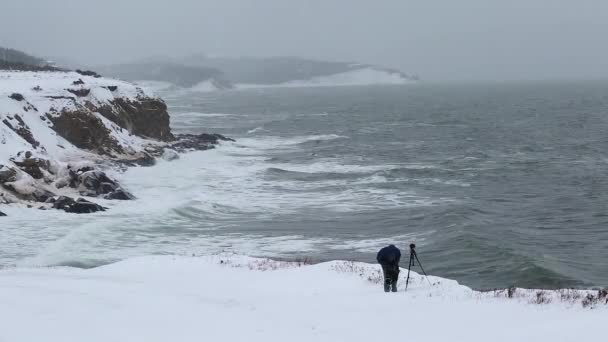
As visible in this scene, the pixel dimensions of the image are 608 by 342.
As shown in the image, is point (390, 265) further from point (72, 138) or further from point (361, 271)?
point (72, 138)

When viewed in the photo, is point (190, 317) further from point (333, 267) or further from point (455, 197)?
point (455, 197)

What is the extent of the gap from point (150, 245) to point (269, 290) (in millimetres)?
9647

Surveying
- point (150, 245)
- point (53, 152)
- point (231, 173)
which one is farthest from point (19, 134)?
point (150, 245)

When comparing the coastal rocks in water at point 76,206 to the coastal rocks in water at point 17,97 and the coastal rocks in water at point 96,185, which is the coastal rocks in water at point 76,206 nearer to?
the coastal rocks in water at point 96,185

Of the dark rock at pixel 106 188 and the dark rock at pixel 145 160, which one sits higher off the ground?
the dark rock at pixel 145 160

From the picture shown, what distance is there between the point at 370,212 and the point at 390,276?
14987mm

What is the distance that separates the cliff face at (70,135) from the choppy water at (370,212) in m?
2.30

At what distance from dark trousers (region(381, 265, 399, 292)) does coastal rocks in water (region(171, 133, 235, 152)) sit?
124 feet

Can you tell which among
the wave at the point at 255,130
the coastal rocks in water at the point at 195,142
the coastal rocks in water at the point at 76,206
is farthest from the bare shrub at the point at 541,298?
the wave at the point at 255,130

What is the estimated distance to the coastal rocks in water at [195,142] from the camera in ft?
174

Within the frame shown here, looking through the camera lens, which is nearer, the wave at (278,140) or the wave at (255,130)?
the wave at (278,140)

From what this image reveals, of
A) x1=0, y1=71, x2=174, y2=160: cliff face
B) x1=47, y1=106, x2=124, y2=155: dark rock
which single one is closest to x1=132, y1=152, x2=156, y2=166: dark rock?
x1=0, y1=71, x2=174, y2=160: cliff face

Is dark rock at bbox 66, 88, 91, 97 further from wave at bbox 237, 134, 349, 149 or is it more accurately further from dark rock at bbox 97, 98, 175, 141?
wave at bbox 237, 134, 349, 149

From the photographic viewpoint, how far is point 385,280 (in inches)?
594
